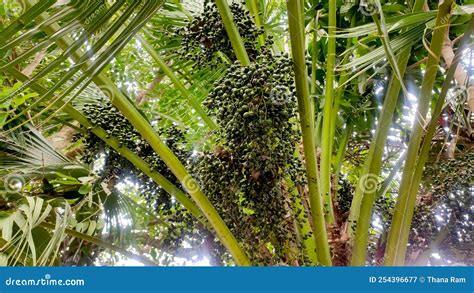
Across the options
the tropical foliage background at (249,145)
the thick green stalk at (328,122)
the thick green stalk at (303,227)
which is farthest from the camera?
the thick green stalk at (328,122)

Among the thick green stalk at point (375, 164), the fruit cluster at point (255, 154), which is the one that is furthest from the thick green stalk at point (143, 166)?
the thick green stalk at point (375, 164)

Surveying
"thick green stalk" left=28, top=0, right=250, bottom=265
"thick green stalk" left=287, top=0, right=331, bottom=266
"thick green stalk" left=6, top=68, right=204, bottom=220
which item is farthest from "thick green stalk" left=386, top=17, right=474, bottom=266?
"thick green stalk" left=6, top=68, right=204, bottom=220

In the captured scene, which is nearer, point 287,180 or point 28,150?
point 287,180

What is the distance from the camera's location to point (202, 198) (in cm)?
159

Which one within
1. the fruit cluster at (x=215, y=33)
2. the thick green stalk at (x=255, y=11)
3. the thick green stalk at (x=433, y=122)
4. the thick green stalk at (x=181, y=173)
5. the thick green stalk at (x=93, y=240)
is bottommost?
the thick green stalk at (x=93, y=240)

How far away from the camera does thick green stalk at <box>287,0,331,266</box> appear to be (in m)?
1.21

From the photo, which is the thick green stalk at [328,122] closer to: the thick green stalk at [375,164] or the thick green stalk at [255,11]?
the thick green stalk at [375,164]

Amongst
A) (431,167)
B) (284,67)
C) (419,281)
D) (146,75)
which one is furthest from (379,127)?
(146,75)

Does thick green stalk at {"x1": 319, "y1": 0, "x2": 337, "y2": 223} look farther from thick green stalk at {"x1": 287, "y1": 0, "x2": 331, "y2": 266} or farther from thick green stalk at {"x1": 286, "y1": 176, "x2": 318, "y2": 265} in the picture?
thick green stalk at {"x1": 287, "y1": 0, "x2": 331, "y2": 266}

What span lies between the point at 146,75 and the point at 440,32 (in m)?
2.67

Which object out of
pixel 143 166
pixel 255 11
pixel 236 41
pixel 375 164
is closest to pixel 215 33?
pixel 236 41

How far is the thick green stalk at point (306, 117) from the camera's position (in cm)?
121

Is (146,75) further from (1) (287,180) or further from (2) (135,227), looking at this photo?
(1) (287,180)

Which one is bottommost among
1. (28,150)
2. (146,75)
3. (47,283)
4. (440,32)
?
(47,283)
